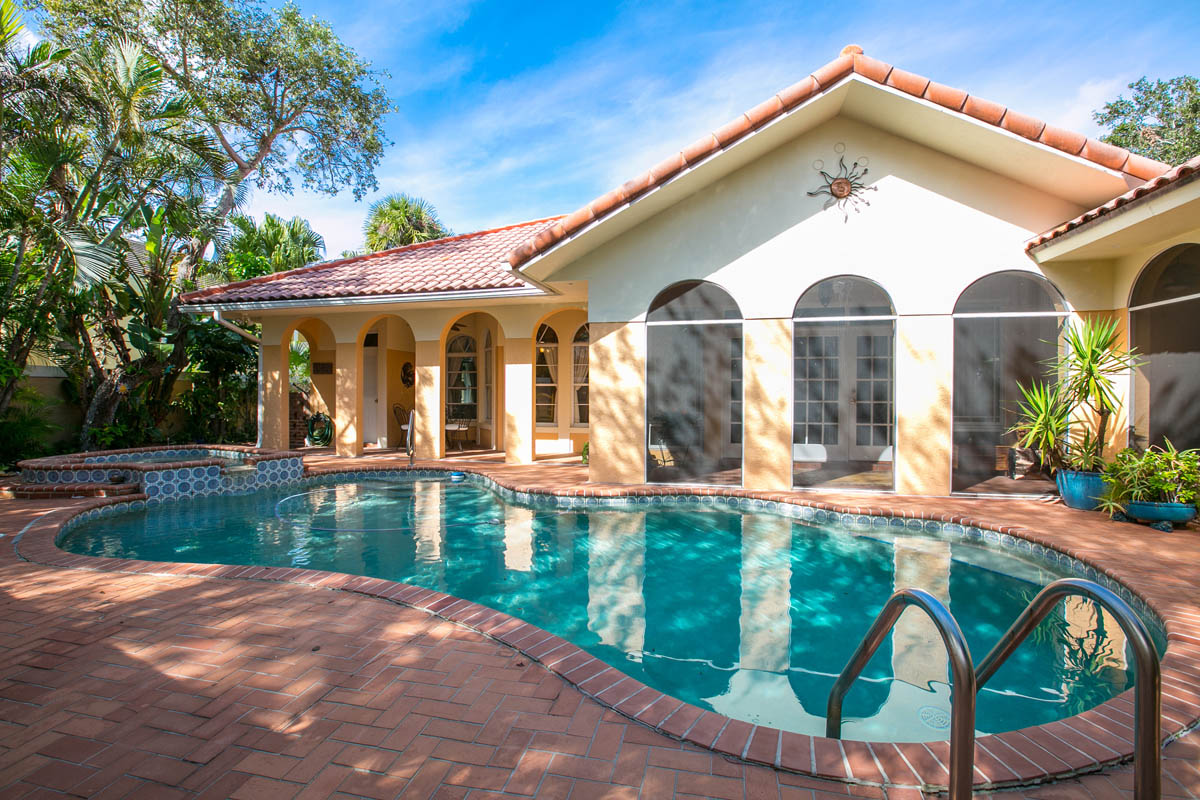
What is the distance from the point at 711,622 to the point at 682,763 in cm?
272

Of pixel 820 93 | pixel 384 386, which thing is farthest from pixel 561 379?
pixel 820 93

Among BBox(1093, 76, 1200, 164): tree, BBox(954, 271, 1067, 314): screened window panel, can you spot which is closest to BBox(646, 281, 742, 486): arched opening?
BBox(954, 271, 1067, 314): screened window panel

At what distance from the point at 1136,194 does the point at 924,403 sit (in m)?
3.66

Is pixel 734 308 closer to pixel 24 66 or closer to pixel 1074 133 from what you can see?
pixel 1074 133

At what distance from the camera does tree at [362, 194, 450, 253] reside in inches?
1019

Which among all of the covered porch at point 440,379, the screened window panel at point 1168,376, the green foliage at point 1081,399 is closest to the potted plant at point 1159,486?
the screened window panel at point 1168,376

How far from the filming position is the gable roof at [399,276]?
11805 millimetres

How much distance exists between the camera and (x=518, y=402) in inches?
496

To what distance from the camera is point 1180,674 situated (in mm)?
3484

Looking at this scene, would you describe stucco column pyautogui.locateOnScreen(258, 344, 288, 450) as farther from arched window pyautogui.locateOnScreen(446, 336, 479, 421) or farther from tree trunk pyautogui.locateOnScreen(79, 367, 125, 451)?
arched window pyautogui.locateOnScreen(446, 336, 479, 421)

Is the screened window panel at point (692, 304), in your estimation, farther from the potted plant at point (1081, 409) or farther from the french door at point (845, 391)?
the potted plant at point (1081, 409)

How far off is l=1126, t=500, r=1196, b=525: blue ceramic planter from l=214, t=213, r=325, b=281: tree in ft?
69.6

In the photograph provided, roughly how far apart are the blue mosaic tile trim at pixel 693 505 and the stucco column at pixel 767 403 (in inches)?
32.6

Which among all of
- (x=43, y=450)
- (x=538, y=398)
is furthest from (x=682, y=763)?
(x=43, y=450)
